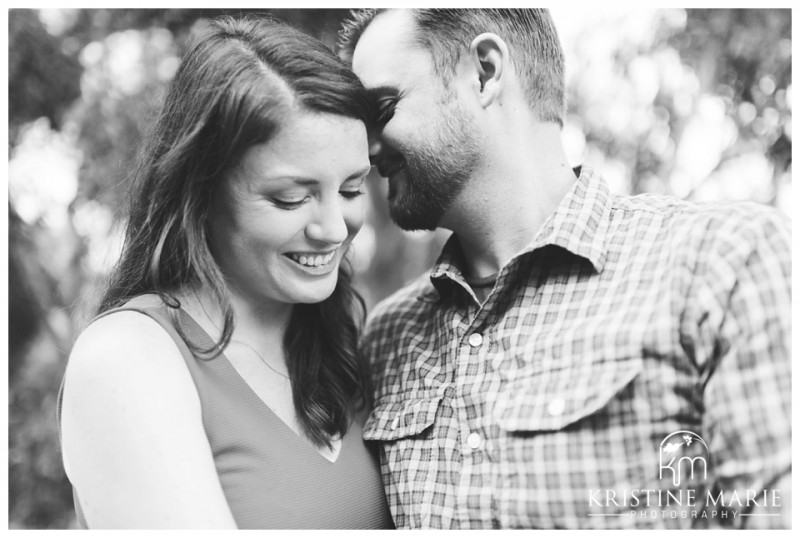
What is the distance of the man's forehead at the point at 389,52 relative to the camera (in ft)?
5.22

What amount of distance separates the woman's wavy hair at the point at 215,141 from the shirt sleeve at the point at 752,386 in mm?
713

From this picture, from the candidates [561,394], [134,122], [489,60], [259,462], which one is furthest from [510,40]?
[134,122]

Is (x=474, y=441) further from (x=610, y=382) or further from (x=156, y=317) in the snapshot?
(x=156, y=317)

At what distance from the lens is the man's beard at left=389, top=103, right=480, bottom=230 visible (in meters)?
1.57

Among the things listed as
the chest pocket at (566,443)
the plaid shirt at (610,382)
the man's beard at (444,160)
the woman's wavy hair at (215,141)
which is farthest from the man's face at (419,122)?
the chest pocket at (566,443)

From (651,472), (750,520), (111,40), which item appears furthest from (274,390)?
(111,40)

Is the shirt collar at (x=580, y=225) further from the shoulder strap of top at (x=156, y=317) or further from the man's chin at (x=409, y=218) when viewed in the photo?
the shoulder strap of top at (x=156, y=317)

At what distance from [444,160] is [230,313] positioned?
21.6 inches

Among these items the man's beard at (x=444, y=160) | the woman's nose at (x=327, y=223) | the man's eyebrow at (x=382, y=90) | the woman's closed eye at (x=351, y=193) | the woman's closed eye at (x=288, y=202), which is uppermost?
the man's eyebrow at (x=382, y=90)

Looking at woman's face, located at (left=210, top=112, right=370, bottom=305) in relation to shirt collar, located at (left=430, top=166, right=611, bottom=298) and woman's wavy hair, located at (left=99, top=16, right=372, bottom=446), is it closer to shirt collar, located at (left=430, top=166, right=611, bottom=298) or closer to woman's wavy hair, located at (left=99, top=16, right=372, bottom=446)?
woman's wavy hair, located at (left=99, top=16, right=372, bottom=446)

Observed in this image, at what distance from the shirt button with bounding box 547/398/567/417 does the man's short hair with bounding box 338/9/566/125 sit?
2.27 feet

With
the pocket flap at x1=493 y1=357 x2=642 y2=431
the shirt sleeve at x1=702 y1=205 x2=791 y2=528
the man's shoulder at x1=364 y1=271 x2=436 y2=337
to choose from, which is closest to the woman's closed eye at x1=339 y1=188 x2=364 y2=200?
the man's shoulder at x1=364 y1=271 x2=436 y2=337

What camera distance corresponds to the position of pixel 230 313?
1.39 metres

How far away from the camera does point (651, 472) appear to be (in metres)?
1.24
